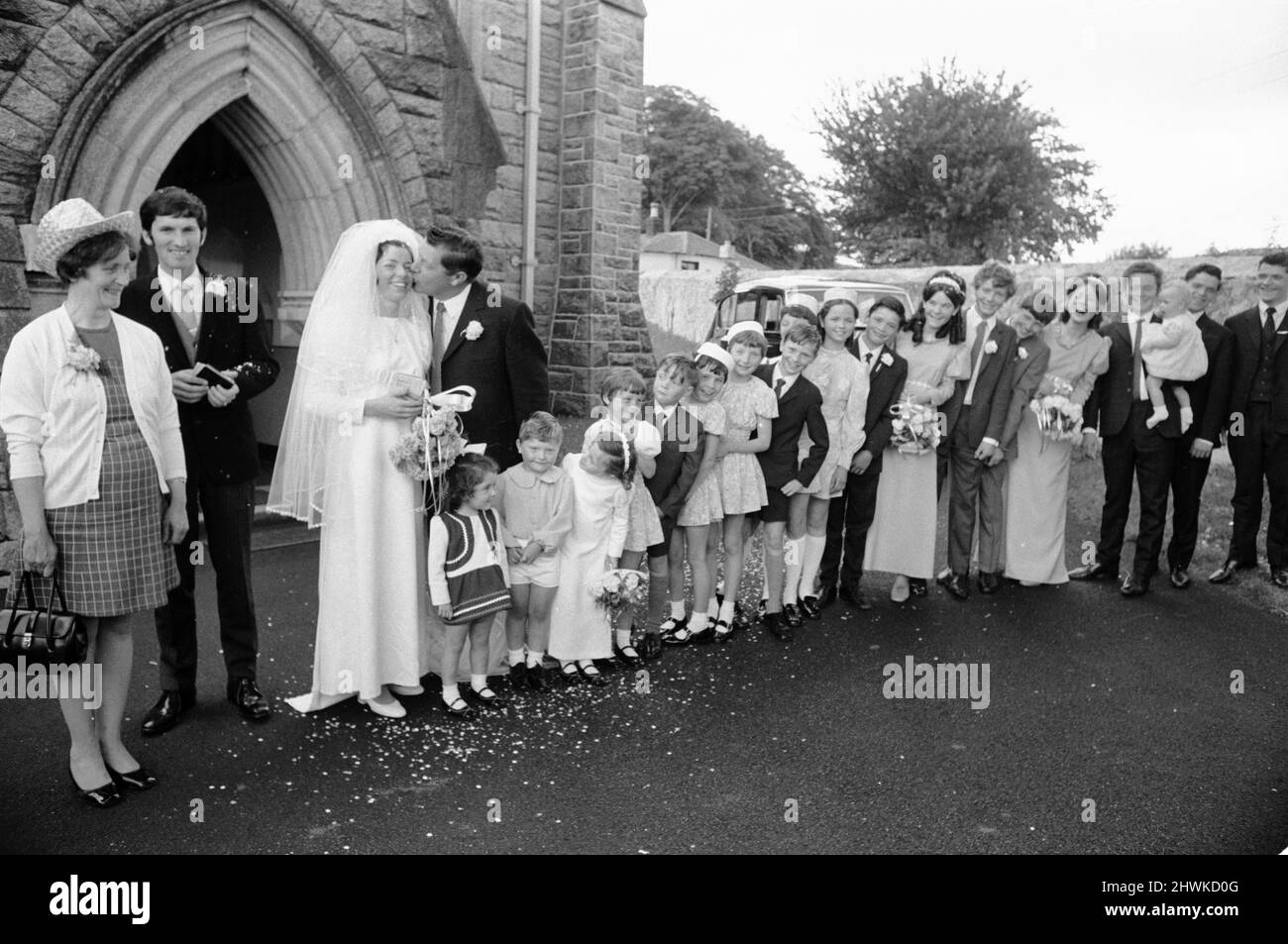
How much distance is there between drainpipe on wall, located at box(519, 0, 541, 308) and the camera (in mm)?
10906

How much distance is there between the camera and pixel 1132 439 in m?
7.16

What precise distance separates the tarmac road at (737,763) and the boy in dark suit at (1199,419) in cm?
152

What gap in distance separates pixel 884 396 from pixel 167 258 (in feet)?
13.8

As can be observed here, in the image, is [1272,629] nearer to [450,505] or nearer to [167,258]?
[450,505]

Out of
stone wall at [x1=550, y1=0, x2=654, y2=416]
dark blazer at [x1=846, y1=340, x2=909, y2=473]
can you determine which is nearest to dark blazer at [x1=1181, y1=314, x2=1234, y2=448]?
dark blazer at [x1=846, y1=340, x2=909, y2=473]

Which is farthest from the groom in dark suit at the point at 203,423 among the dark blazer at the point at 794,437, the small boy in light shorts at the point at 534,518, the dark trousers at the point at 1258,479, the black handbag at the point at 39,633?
the dark trousers at the point at 1258,479

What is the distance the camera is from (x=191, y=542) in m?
4.64

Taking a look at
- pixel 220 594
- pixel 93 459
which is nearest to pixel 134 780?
pixel 220 594

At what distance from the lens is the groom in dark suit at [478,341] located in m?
4.73

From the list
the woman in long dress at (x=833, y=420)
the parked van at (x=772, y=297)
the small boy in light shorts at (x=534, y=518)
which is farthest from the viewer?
the parked van at (x=772, y=297)

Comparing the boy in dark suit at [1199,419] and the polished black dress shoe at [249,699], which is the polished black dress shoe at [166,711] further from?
the boy in dark suit at [1199,419]
